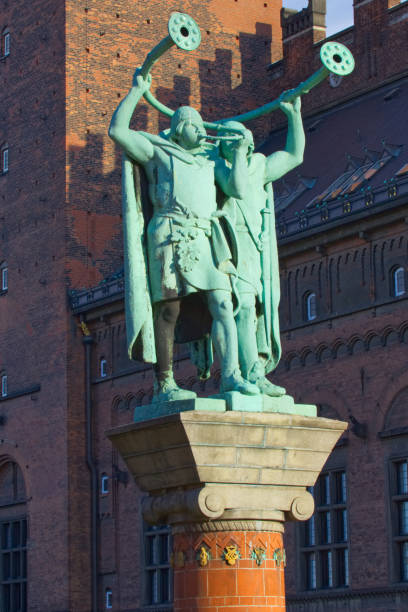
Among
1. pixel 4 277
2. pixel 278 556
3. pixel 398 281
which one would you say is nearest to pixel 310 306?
pixel 398 281

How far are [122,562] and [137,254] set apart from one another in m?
32.9

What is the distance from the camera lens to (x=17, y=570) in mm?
46688

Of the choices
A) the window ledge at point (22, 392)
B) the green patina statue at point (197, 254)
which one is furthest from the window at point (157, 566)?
the green patina statue at point (197, 254)

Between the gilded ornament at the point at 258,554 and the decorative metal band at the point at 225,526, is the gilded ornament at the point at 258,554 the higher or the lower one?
the lower one

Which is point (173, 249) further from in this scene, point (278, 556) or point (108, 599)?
point (108, 599)

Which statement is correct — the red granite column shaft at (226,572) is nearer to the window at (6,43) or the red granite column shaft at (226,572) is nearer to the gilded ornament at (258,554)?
the gilded ornament at (258,554)

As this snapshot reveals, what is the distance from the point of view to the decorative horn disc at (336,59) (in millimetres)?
12195

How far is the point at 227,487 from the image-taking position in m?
11.2

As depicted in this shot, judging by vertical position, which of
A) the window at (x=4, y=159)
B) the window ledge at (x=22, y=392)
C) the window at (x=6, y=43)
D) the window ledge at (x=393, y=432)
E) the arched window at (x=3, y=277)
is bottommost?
the window ledge at (x=393, y=432)

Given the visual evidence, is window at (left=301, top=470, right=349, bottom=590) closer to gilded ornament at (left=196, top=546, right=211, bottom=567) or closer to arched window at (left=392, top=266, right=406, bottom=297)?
arched window at (left=392, top=266, right=406, bottom=297)

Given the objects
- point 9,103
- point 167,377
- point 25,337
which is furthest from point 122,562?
point 167,377

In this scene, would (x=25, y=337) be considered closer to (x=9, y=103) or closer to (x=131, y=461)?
(x=9, y=103)

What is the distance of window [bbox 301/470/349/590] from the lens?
120ft

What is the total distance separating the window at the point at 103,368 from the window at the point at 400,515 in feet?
41.9
